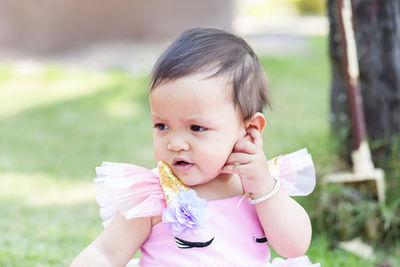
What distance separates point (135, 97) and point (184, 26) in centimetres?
335

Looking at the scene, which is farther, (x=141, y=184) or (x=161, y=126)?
(x=141, y=184)

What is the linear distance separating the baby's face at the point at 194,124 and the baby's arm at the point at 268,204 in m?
0.05

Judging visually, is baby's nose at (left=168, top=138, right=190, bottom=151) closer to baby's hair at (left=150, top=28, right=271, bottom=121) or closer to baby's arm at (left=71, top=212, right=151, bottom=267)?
baby's hair at (left=150, top=28, right=271, bottom=121)

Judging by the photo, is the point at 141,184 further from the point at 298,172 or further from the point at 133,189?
the point at 298,172

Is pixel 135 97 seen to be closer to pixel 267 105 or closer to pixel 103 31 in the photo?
pixel 103 31

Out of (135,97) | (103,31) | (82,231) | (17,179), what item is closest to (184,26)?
(103,31)

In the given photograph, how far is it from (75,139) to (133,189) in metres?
3.40

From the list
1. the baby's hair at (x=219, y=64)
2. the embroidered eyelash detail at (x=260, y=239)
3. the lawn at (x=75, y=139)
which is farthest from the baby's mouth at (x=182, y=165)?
the lawn at (x=75, y=139)

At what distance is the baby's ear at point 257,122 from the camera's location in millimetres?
1641

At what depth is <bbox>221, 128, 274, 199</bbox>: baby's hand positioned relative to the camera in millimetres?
1571

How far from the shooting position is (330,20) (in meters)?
3.21

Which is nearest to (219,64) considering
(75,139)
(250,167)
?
(250,167)

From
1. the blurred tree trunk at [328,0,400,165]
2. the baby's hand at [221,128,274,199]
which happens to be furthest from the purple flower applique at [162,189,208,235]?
the blurred tree trunk at [328,0,400,165]

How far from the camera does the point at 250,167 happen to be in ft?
5.14
